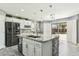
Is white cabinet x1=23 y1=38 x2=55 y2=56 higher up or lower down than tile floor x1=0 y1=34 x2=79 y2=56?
higher up

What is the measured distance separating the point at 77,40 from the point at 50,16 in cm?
199

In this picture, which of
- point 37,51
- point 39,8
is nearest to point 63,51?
point 37,51

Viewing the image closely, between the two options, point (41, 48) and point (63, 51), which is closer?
point (41, 48)

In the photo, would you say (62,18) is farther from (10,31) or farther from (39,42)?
(10,31)

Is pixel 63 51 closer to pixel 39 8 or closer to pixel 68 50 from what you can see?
pixel 68 50

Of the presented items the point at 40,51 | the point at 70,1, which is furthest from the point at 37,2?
the point at 40,51

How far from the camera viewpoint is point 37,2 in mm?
1928

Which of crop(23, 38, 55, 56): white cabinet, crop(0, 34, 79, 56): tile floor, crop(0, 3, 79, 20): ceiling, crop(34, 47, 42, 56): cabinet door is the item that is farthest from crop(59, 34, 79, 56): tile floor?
crop(0, 3, 79, 20): ceiling

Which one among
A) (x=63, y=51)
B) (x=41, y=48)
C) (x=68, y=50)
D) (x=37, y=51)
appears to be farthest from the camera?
(x=68, y=50)

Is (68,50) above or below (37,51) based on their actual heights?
below

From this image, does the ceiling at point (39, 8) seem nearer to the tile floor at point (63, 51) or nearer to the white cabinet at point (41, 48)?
the white cabinet at point (41, 48)

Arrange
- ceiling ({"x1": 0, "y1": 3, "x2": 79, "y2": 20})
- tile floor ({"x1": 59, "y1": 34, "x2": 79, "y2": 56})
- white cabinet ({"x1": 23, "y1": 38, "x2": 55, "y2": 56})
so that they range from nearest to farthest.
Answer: ceiling ({"x1": 0, "y1": 3, "x2": 79, "y2": 20}), white cabinet ({"x1": 23, "y1": 38, "x2": 55, "y2": 56}), tile floor ({"x1": 59, "y1": 34, "x2": 79, "y2": 56})

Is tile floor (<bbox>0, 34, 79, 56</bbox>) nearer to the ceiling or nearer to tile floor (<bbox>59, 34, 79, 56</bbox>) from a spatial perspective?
tile floor (<bbox>59, 34, 79, 56</bbox>)

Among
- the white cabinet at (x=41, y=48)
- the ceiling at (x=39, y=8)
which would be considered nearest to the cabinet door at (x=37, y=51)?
the white cabinet at (x=41, y=48)
